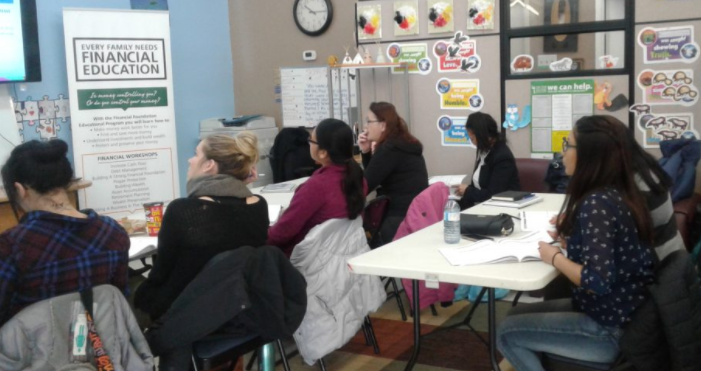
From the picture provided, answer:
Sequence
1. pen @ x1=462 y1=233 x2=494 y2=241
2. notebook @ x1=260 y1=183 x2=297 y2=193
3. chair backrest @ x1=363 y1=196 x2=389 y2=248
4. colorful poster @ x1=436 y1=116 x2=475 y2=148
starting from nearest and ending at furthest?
pen @ x1=462 y1=233 x2=494 y2=241, chair backrest @ x1=363 y1=196 x2=389 y2=248, notebook @ x1=260 y1=183 x2=297 y2=193, colorful poster @ x1=436 y1=116 x2=475 y2=148

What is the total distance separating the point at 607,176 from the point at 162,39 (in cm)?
409

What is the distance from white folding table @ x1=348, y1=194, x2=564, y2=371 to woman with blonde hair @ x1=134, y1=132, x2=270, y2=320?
399 millimetres

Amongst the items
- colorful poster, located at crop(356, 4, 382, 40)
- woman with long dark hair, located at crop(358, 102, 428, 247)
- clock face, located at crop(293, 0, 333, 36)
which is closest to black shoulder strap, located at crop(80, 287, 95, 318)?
woman with long dark hair, located at crop(358, 102, 428, 247)

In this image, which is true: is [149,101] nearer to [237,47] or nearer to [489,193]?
[237,47]

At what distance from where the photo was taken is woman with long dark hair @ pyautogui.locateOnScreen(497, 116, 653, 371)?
2074mm

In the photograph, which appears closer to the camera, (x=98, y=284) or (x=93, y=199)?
(x=98, y=284)

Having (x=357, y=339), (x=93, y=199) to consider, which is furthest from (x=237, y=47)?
(x=357, y=339)

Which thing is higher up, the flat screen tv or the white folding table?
the flat screen tv

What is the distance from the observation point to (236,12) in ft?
21.3

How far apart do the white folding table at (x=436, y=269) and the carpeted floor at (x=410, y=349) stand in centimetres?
58

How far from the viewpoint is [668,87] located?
414 cm

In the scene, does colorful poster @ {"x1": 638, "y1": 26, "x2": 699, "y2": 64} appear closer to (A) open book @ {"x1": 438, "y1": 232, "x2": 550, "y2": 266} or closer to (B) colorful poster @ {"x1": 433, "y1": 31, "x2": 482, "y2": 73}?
(B) colorful poster @ {"x1": 433, "y1": 31, "x2": 482, "y2": 73}

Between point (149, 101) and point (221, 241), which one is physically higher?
point (149, 101)

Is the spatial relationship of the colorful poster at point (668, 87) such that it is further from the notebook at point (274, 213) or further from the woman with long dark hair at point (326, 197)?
the notebook at point (274, 213)
